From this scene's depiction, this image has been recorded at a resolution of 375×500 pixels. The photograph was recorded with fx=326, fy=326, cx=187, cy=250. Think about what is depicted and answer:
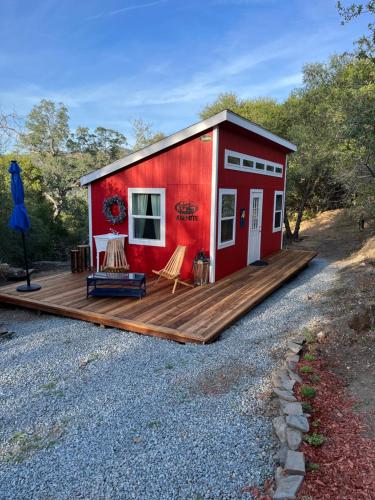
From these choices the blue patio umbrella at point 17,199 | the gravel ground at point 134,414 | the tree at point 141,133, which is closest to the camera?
the gravel ground at point 134,414

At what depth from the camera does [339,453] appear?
2254 mm

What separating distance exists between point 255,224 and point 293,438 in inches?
278

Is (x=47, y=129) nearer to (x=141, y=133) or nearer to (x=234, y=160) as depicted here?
(x=141, y=133)

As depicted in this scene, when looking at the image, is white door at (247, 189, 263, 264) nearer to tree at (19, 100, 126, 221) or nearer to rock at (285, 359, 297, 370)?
rock at (285, 359, 297, 370)

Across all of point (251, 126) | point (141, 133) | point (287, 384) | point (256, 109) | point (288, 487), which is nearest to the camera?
point (288, 487)

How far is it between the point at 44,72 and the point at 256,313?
66.5 ft

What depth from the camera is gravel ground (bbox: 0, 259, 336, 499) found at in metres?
2.14

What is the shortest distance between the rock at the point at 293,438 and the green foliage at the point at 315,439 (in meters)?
0.06

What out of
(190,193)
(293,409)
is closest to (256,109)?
(190,193)

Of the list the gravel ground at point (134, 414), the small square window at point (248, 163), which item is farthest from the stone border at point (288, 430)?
the small square window at point (248, 163)

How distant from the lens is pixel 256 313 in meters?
5.63

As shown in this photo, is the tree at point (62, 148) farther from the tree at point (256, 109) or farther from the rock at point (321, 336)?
the rock at point (321, 336)

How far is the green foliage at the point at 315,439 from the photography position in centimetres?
232

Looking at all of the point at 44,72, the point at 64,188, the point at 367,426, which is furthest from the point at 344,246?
the point at 44,72
